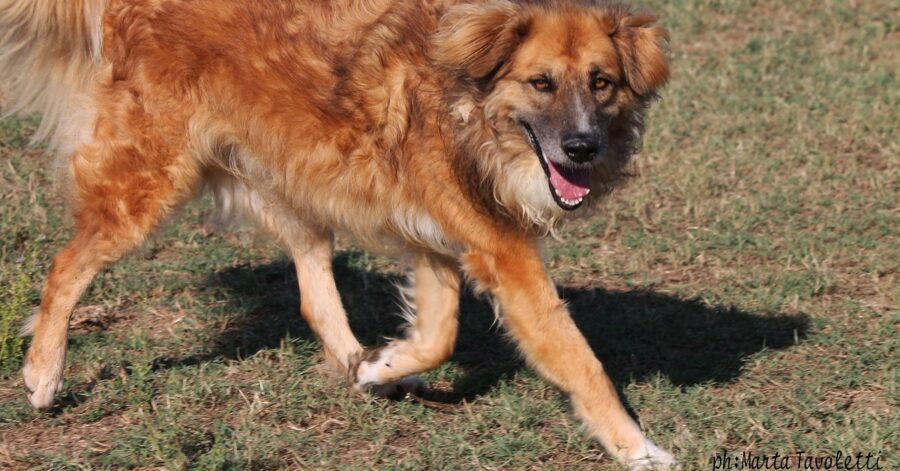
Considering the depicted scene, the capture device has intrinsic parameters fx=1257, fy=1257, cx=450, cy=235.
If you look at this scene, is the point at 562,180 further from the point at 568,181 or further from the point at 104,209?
the point at 104,209

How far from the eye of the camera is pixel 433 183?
5.06 m

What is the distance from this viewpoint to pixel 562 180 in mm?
4906

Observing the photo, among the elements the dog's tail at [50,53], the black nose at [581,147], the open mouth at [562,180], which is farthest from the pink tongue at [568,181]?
the dog's tail at [50,53]

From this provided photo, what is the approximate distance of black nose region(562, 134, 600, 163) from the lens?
468 cm

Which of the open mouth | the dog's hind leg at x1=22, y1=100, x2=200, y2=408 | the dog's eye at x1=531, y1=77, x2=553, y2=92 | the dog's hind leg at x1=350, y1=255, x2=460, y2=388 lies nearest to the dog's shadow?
the dog's hind leg at x1=350, y1=255, x2=460, y2=388

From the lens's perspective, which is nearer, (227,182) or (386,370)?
(386,370)

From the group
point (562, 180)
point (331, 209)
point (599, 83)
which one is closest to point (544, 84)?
point (599, 83)

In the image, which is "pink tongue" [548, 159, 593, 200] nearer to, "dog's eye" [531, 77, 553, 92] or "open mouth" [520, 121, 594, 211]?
"open mouth" [520, 121, 594, 211]

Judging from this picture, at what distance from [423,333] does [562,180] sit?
0.95 meters

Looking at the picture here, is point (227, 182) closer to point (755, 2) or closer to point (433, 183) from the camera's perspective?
point (433, 183)

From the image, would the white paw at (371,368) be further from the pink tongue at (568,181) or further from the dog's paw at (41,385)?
the dog's paw at (41,385)

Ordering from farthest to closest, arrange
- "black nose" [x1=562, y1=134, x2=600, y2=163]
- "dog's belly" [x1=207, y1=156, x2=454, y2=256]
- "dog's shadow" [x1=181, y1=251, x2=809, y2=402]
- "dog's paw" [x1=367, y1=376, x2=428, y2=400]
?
"dog's shadow" [x1=181, y1=251, x2=809, y2=402], "dog's paw" [x1=367, y1=376, x2=428, y2=400], "dog's belly" [x1=207, y1=156, x2=454, y2=256], "black nose" [x1=562, y1=134, x2=600, y2=163]

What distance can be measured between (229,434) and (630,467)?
62.7 inches

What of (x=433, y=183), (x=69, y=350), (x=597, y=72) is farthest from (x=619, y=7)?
(x=69, y=350)
